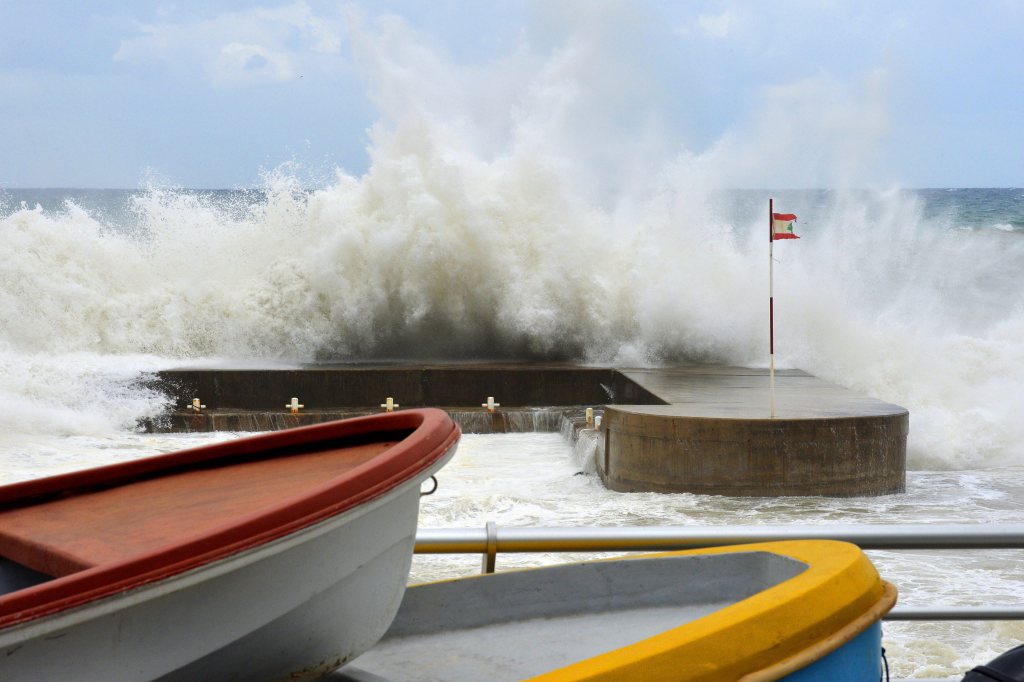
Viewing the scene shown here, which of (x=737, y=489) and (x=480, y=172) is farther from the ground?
(x=480, y=172)

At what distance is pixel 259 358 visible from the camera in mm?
19672

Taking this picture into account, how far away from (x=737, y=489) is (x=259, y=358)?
10.9 m

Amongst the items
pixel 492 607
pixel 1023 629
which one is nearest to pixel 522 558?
pixel 1023 629

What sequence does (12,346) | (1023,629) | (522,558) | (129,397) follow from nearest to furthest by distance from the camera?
(1023,629)
(522,558)
(129,397)
(12,346)

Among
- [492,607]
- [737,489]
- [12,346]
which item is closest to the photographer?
[492,607]

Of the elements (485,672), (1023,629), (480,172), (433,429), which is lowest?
(1023,629)

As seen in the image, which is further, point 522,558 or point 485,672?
point 522,558

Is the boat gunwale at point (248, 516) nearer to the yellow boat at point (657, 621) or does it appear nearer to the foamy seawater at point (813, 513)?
the yellow boat at point (657, 621)

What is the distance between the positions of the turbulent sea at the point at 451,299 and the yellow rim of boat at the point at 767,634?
1136 centimetres

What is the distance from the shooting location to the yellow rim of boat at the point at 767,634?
6.70 ft

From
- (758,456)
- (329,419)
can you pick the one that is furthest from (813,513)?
(329,419)

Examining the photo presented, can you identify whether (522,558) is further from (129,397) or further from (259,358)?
(259,358)

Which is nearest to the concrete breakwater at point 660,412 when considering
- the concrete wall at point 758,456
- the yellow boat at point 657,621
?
the concrete wall at point 758,456

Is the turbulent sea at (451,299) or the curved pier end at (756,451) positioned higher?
the turbulent sea at (451,299)
